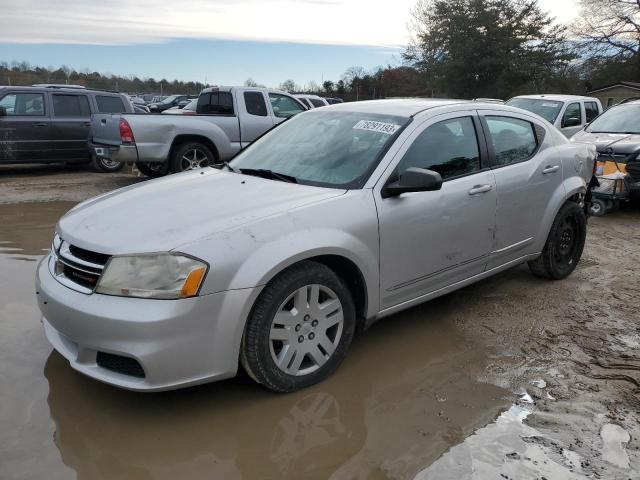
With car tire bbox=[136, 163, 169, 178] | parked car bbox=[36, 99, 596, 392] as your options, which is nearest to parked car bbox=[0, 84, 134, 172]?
car tire bbox=[136, 163, 169, 178]

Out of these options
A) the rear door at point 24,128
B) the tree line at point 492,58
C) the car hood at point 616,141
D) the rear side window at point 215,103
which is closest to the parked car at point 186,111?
the rear side window at point 215,103

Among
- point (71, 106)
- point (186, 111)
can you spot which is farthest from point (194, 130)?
point (71, 106)

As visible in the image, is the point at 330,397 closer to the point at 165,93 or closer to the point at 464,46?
the point at 464,46

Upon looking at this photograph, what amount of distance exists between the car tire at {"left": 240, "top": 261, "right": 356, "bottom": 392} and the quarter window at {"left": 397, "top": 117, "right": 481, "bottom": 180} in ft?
3.27

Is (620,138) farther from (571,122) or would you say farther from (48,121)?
(48,121)

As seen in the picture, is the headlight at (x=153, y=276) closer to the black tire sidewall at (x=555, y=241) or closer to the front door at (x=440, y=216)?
the front door at (x=440, y=216)

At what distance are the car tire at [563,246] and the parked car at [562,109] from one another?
24.0 feet

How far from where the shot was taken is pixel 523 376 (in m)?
3.63

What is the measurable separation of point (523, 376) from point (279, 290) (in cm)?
173

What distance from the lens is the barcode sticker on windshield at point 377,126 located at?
13.0 ft

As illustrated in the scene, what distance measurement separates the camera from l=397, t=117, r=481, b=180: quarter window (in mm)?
3926

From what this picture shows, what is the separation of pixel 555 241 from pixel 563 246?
275 millimetres

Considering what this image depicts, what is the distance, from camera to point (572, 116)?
12531mm

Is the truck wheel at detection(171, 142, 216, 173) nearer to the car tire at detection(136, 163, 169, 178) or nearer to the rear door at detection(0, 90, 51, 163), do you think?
the car tire at detection(136, 163, 169, 178)
